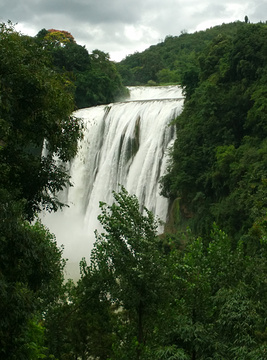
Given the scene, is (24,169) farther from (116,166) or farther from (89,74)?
(89,74)

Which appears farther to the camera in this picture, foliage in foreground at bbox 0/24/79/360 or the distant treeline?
the distant treeline

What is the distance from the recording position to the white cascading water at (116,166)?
3041 centimetres

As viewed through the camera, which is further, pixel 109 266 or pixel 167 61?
Result: pixel 167 61

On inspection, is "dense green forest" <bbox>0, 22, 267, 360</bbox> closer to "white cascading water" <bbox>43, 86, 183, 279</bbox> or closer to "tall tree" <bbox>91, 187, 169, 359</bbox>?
"tall tree" <bbox>91, 187, 169, 359</bbox>

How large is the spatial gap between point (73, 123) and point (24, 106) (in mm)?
1270

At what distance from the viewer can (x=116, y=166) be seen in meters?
33.4

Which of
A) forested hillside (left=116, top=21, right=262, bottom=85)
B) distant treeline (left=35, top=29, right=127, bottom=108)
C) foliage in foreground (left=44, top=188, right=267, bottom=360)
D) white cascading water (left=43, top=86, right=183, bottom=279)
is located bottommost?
foliage in foreground (left=44, top=188, right=267, bottom=360)

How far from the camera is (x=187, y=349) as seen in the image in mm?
11688

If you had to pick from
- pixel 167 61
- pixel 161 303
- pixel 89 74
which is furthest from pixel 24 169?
→ pixel 167 61

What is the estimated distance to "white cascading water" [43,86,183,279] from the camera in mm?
30406

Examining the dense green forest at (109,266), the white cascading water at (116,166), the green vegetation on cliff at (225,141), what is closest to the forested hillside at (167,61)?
the white cascading water at (116,166)

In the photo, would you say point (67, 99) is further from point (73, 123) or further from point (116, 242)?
point (116, 242)

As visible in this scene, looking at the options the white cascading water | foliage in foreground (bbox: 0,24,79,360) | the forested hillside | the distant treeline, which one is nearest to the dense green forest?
foliage in foreground (bbox: 0,24,79,360)

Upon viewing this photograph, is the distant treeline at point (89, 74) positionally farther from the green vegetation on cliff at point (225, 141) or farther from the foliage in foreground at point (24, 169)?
the foliage in foreground at point (24, 169)
